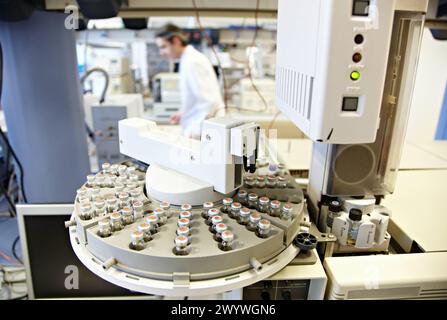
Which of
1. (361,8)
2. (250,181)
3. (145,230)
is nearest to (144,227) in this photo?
(145,230)

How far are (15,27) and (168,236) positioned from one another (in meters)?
1.09

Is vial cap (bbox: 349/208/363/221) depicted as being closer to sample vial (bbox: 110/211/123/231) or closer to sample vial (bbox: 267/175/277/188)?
sample vial (bbox: 267/175/277/188)

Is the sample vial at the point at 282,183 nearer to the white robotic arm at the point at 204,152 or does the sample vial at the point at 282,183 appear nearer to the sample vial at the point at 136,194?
the white robotic arm at the point at 204,152

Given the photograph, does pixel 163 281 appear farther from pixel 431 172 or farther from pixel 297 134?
pixel 297 134

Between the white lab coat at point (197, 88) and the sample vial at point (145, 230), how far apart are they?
61.3 inches

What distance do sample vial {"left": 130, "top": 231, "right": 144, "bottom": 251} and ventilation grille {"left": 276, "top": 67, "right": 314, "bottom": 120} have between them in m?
0.43

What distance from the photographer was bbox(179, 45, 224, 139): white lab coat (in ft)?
7.29

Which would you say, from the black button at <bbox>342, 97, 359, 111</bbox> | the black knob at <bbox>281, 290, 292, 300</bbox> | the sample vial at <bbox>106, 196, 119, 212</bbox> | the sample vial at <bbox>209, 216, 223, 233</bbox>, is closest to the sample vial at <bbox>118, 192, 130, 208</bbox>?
the sample vial at <bbox>106, 196, 119, 212</bbox>

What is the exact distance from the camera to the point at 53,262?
3.12ft

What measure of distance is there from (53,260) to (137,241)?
50cm

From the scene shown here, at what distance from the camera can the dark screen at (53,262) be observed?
90 cm

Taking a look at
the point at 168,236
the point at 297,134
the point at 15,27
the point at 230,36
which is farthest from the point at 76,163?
the point at 230,36
